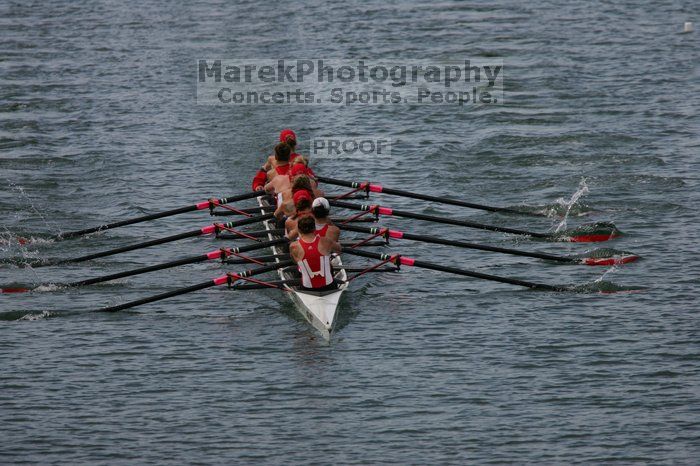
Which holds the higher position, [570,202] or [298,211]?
[298,211]

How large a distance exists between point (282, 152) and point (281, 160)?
21 cm

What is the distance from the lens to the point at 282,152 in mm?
24422

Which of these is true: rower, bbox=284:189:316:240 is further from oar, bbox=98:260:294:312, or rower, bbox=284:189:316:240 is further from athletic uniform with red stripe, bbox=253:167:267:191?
athletic uniform with red stripe, bbox=253:167:267:191

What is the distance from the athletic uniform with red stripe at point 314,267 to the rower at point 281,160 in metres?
4.40

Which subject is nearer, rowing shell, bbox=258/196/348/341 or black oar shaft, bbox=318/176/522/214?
rowing shell, bbox=258/196/348/341

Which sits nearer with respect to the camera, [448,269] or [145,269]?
[448,269]

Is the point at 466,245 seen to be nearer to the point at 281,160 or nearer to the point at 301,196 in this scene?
the point at 301,196

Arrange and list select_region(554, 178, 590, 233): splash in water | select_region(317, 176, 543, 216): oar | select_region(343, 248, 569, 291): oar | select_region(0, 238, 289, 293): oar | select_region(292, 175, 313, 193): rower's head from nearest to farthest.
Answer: select_region(343, 248, 569, 291): oar, select_region(0, 238, 289, 293): oar, select_region(292, 175, 313, 193): rower's head, select_region(317, 176, 543, 216): oar, select_region(554, 178, 590, 233): splash in water

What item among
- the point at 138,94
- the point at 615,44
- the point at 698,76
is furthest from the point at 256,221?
the point at 615,44

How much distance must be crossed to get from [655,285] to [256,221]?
307 inches

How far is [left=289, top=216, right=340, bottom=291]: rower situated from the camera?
2019 cm

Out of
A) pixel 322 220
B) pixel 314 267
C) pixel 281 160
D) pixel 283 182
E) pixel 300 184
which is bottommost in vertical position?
pixel 314 267

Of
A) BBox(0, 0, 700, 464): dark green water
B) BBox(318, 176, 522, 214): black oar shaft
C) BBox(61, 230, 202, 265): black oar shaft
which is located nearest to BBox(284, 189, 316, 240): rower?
BBox(0, 0, 700, 464): dark green water

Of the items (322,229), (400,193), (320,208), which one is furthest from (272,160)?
(322,229)
